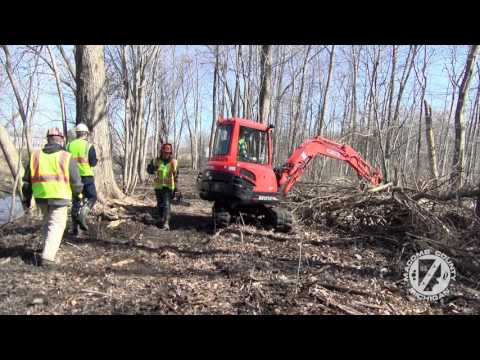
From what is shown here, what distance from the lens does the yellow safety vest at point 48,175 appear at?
4.17 metres

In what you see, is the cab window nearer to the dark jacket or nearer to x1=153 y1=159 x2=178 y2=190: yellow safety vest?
x1=153 y1=159 x2=178 y2=190: yellow safety vest

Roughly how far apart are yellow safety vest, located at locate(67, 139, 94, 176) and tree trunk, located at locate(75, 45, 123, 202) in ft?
6.20

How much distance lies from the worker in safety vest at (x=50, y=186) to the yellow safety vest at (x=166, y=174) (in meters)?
2.30

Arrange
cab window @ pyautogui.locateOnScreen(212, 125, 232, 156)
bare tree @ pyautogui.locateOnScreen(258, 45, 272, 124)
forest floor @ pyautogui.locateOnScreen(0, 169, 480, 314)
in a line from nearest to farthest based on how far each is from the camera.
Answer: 1. forest floor @ pyautogui.locateOnScreen(0, 169, 480, 314)
2. cab window @ pyautogui.locateOnScreen(212, 125, 232, 156)
3. bare tree @ pyautogui.locateOnScreen(258, 45, 272, 124)

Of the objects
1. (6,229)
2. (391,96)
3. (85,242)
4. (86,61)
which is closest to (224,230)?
(85,242)

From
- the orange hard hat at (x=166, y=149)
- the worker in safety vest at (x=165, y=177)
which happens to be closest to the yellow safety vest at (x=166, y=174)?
the worker in safety vest at (x=165, y=177)

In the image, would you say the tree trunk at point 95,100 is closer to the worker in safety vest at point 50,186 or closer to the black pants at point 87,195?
the black pants at point 87,195

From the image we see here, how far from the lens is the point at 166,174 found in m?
6.52

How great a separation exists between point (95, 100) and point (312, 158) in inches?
216

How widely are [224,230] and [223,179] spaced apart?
1.13 m

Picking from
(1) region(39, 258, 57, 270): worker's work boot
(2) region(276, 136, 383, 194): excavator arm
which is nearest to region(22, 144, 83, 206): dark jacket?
(1) region(39, 258, 57, 270): worker's work boot

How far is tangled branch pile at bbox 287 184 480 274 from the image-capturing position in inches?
212

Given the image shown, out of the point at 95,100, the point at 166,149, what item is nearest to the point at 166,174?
the point at 166,149
